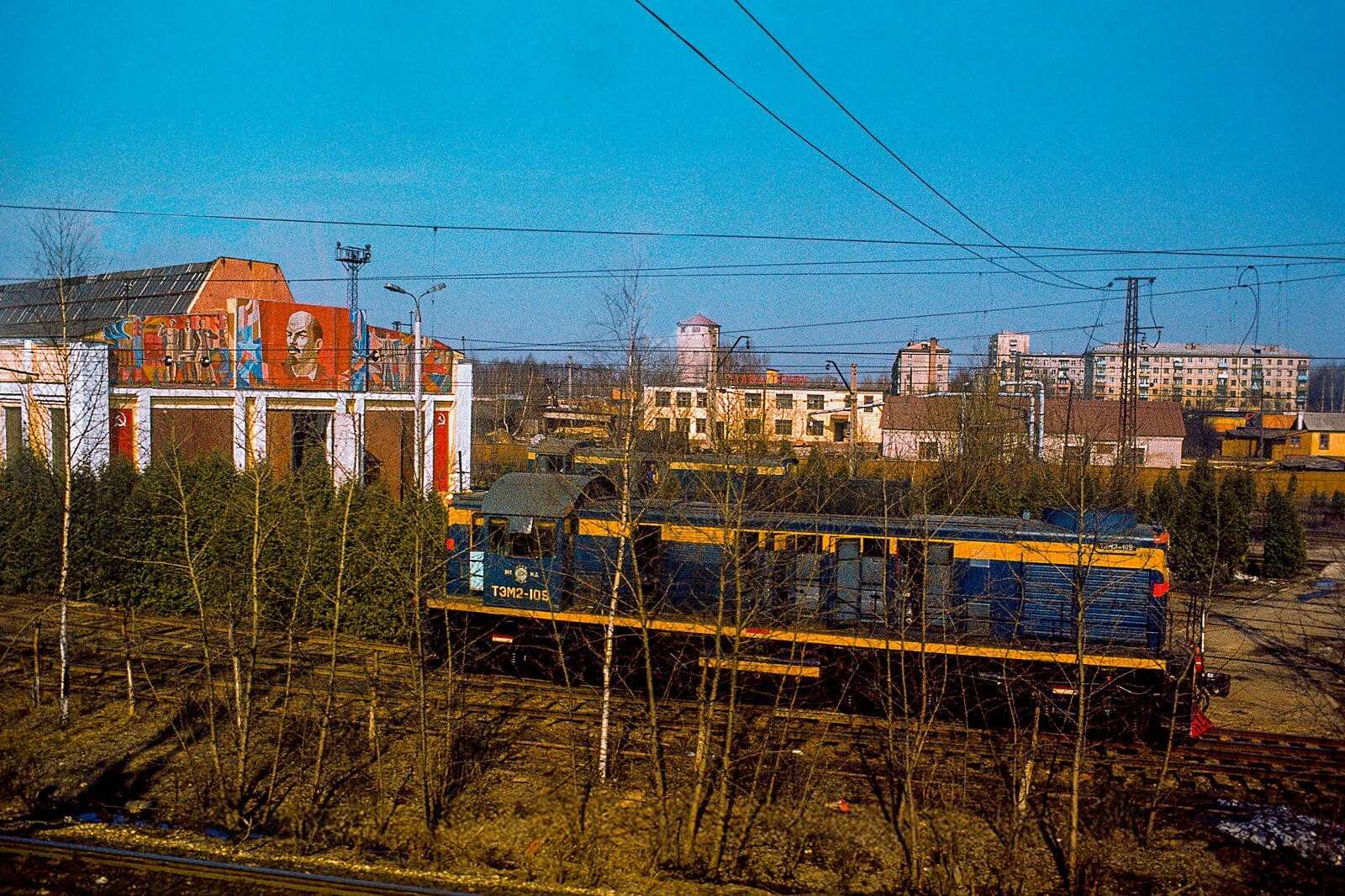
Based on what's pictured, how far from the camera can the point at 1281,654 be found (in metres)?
15.9

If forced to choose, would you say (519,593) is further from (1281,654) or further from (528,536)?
(1281,654)

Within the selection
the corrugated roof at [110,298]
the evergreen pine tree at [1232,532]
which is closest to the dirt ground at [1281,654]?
the evergreen pine tree at [1232,532]

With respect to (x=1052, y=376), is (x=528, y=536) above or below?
below

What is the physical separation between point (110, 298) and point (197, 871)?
32.4 meters

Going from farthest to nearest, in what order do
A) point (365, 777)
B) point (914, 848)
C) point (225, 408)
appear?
1. point (225, 408)
2. point (365, 777)
3. point (914, 848)

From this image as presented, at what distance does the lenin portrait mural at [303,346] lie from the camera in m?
27.8

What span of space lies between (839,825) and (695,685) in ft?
12.6

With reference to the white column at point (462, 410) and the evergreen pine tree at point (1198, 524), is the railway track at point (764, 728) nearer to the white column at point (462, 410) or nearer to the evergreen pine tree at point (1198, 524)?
the evergreen pine tree at point (1198, 524)

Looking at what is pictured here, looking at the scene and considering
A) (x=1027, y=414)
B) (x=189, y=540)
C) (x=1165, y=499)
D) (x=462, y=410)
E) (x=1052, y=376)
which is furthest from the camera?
(x=1052, y=376)

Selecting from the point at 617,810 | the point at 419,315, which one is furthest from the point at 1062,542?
the point at 419,315

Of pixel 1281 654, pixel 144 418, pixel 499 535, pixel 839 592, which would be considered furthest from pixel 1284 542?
pixel 144 418

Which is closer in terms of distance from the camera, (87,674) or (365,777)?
(365,777)

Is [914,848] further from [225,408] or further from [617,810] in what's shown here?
[225,408]

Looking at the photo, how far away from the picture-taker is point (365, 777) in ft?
31.3
